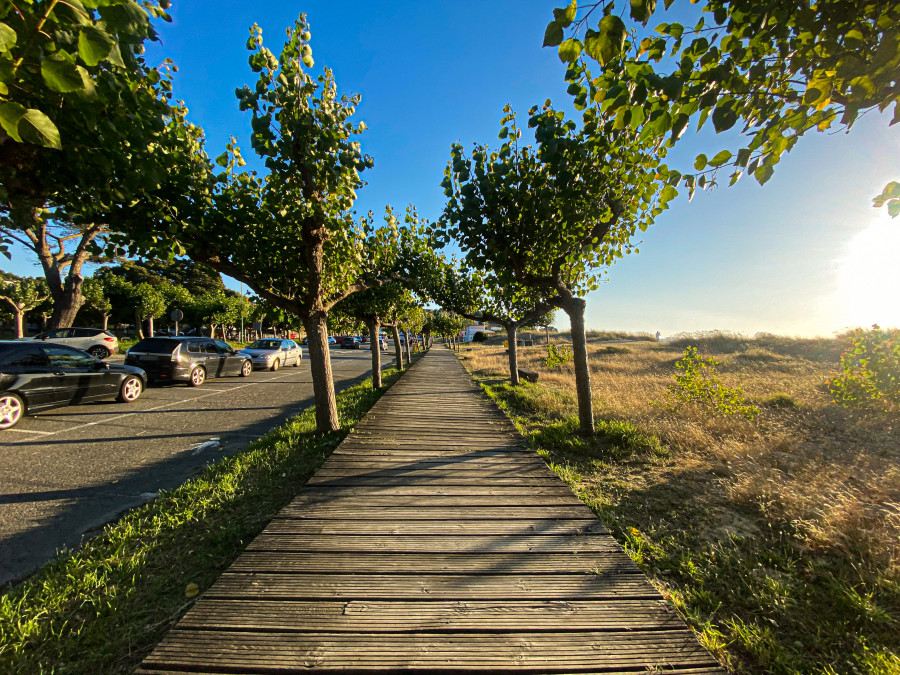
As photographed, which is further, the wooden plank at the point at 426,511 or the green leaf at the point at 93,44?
the wooden plank at the point at 426,511

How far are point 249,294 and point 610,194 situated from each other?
20.9 feet

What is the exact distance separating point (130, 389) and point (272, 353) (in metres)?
8.16

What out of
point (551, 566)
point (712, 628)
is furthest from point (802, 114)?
point (551, 566)

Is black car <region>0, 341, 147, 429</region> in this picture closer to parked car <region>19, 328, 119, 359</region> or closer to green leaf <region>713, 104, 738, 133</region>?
green leaf <region>713, 104, 738, 133</region>

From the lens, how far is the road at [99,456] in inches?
126

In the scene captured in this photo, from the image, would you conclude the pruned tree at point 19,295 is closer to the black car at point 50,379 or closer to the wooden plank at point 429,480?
the black car at point 50,379

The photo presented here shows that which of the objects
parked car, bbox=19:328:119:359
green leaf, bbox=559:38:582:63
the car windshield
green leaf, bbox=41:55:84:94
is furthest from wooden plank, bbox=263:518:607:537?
parked car, bbox=19:328:119:359

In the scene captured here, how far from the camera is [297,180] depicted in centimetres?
485

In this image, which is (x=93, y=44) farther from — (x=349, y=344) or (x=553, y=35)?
(x=349, y=344)

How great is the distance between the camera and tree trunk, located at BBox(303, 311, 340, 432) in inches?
225

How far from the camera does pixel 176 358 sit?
10.7m

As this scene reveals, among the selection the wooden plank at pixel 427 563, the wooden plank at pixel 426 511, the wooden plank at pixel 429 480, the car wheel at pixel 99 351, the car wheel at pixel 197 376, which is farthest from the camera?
the car wheel at pixel 99 351

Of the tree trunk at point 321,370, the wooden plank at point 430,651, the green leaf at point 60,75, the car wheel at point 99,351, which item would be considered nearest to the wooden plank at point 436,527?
the wooden plank at point 430,651

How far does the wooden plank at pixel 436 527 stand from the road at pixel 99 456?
80.9 inches
